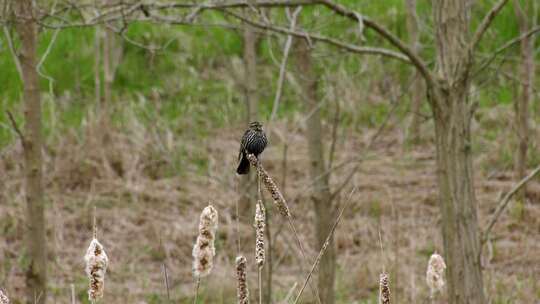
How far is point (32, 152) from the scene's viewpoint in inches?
172

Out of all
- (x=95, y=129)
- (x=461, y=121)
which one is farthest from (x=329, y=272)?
(x=95, y=129)

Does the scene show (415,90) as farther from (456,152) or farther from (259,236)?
(259,236)

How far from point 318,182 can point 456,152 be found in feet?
4.75

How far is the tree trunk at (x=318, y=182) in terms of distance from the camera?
5.18 m

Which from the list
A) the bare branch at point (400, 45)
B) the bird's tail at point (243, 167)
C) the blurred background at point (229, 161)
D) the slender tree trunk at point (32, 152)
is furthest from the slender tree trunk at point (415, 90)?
the bird's tail at point (243, 167)

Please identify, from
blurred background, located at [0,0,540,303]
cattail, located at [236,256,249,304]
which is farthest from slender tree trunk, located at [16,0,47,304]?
cattail, located at [236,256,249,304]

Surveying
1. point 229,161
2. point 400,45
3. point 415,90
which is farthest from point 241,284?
point 415,90

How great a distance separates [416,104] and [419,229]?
133 centimetres

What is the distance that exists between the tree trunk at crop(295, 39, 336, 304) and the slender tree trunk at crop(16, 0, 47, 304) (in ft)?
4.99

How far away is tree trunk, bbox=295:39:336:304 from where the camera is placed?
17.0 feet

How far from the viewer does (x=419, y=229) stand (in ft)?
26.3

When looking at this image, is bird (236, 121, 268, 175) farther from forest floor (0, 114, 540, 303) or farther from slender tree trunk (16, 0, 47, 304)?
forest floor (0, 114, 540, 303)

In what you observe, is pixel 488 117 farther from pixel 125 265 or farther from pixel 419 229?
pixel 125 265

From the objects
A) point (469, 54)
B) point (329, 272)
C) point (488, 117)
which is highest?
point (488, 117)
